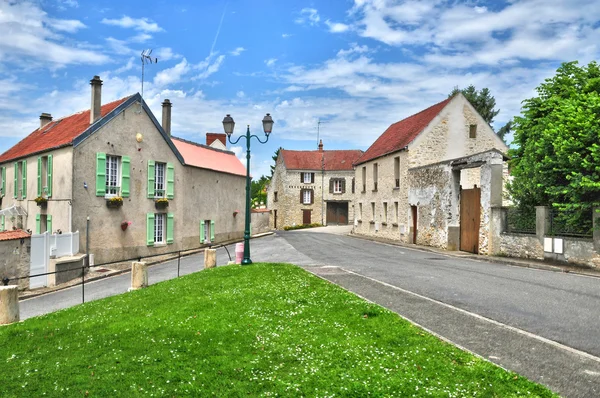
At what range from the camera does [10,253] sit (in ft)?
63.6

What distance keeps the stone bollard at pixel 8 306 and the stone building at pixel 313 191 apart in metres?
47.0

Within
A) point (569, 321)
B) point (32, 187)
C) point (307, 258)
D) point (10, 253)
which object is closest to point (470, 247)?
point (307, 258)

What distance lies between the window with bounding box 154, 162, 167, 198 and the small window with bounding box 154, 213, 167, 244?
3.87 feet

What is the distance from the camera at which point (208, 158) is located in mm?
33688

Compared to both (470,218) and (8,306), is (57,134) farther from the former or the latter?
(470,218)

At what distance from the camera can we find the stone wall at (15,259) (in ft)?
62.6

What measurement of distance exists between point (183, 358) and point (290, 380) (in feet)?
6.33

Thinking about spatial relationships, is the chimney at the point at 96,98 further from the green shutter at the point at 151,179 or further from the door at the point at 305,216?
the door at the point at 305,216

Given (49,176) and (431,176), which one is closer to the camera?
(49,176)

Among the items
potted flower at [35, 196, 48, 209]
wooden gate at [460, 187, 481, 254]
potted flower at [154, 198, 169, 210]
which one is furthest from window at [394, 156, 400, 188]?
potted flower at [35, 196, 48, 209]

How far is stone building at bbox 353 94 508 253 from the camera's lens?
879 inches

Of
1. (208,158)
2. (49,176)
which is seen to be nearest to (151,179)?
(49,176)

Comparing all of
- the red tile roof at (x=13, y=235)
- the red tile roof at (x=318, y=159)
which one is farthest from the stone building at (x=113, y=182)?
the red tile roof at (x=318, y=159)

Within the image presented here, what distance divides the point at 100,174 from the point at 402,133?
70.8 ft
